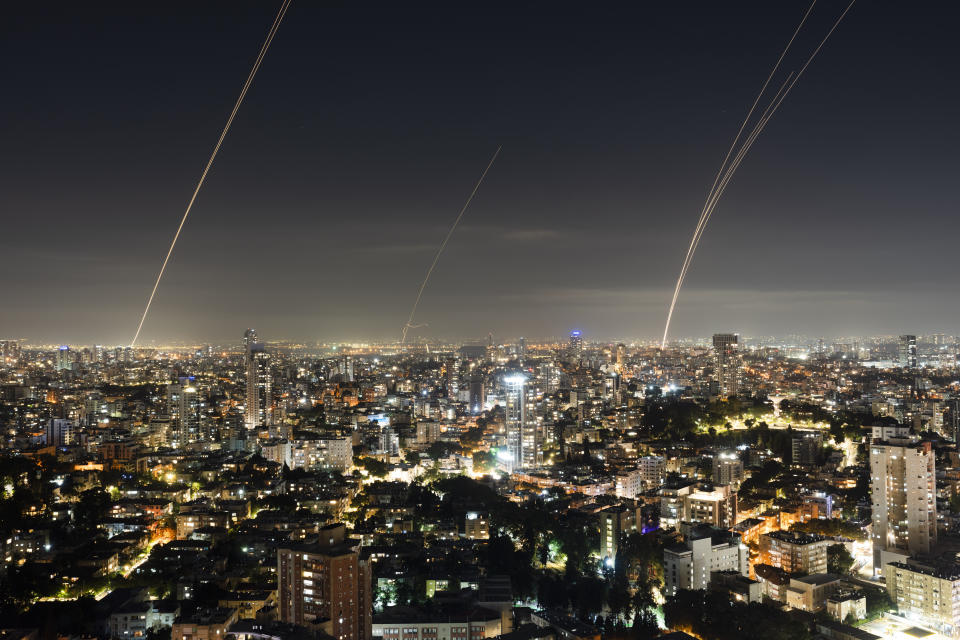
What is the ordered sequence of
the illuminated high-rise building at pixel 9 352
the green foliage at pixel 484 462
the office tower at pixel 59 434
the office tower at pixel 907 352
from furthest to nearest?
the office tower at pixel 907 352, the illuminated high-rise building at pixel 9 352, the office tower at pixel 59 434, the green foliage at pixel 484 462

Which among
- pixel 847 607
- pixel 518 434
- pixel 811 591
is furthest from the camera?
pixel 518 434

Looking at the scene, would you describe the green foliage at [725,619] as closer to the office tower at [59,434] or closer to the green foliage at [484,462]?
the green foliage at [484,462]

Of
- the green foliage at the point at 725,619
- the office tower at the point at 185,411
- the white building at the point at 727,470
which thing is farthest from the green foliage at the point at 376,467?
the green foliage at the point at 725,619

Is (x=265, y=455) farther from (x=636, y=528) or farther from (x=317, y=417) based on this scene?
(x=636, y=528)

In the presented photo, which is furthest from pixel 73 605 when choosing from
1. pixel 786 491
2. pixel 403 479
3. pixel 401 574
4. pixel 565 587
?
pixel 786 491

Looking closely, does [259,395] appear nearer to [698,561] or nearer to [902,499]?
[698,561]

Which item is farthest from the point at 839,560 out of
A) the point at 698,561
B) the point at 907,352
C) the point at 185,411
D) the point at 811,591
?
the point at 907,352
